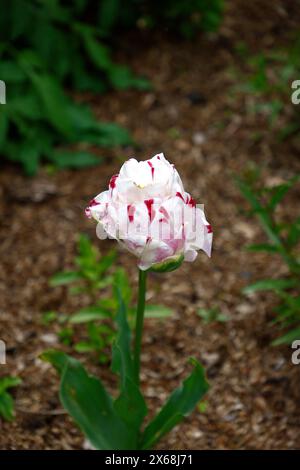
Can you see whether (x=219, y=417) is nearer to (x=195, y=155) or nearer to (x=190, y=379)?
(x=190, y=379)

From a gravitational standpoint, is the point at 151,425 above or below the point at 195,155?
below

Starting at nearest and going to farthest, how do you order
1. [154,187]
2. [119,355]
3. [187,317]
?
[154,187], [119,355], [187,317]

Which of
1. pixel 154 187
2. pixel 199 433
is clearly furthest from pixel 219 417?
pixel 154 187

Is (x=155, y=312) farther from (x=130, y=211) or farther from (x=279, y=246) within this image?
(x=130, y=211)

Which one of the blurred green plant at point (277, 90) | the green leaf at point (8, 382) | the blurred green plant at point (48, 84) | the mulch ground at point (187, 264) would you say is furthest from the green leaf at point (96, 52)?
the green leaf at point (8, 382)

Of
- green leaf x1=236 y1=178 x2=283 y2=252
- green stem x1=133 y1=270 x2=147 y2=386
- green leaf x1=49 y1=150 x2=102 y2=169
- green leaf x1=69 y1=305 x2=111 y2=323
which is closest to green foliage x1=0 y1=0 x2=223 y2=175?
green leaf x1=49 y1=150 x2=102 y2=169

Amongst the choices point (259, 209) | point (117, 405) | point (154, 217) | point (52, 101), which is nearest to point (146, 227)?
point (154, 217)

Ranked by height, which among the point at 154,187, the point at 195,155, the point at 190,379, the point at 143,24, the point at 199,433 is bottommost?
the point at 199,433

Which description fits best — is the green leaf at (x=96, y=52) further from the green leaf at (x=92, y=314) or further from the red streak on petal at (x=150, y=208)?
the red streak on petal at (x=150, y=208)
